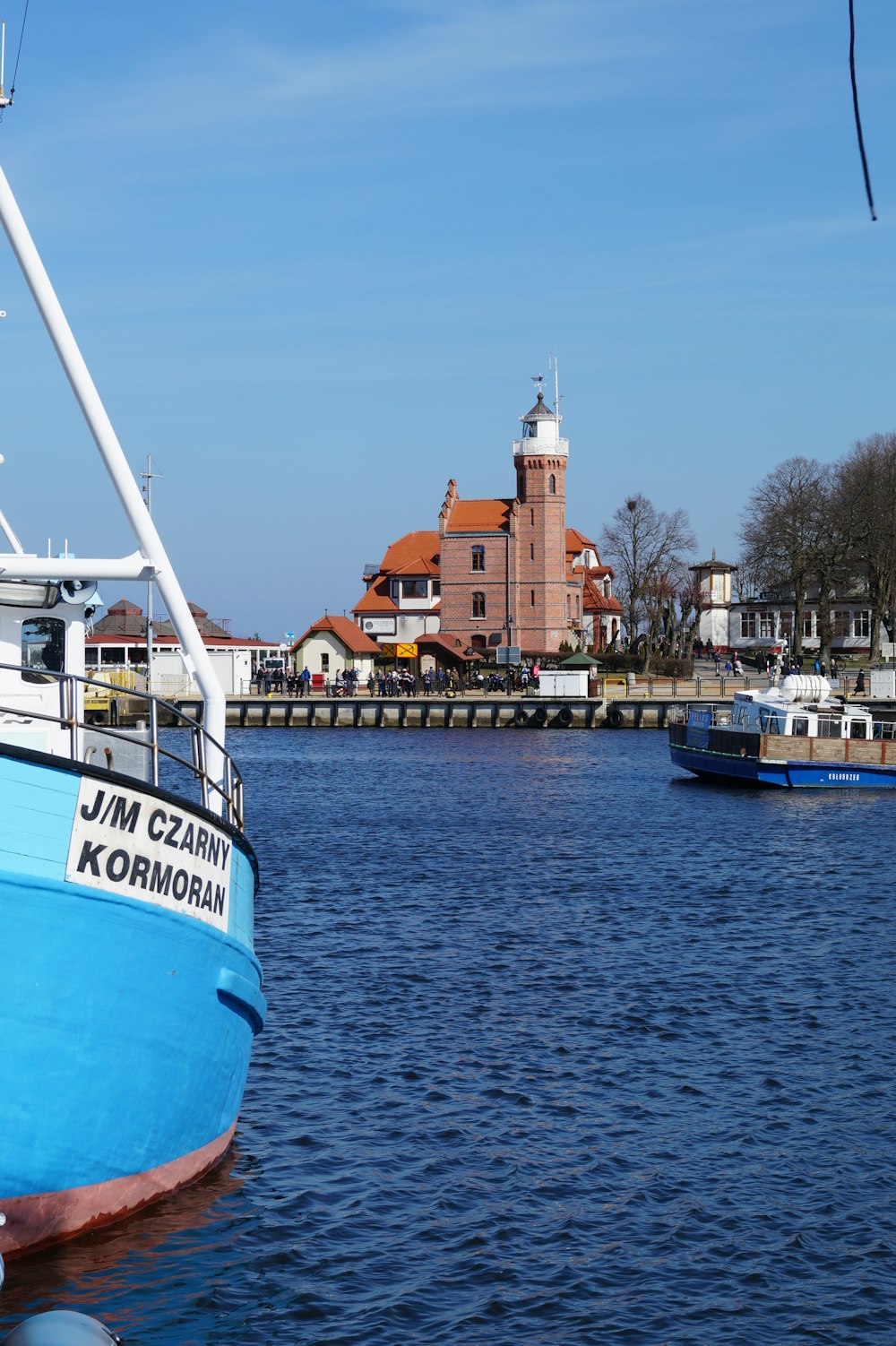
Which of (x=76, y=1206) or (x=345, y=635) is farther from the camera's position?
(x=345, y=635)

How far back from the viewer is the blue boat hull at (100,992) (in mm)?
10508

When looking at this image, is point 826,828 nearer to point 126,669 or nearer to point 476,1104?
point 476,1104

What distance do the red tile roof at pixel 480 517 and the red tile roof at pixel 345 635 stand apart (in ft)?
38.6

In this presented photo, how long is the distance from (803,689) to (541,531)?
58.3m

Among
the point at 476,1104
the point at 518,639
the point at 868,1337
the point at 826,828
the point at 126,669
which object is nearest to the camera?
the point at 868,1337

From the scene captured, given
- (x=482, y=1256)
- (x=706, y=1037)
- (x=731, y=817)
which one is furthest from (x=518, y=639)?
(x=482, y=1256)

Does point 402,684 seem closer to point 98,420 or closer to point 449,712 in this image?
point 449,712

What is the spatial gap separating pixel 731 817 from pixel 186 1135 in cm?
3526

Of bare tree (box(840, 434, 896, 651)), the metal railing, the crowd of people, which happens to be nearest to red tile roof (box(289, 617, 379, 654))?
the crowd of people

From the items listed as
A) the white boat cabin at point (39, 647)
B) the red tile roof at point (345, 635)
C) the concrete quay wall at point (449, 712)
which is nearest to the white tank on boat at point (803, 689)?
the concrete quay wall at point (449, 712)

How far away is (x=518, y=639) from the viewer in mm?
110188

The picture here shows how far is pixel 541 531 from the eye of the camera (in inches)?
4397

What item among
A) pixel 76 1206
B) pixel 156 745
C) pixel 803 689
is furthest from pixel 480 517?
pixel 76 1206

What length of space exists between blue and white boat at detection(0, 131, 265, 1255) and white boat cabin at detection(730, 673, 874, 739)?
42.6m
